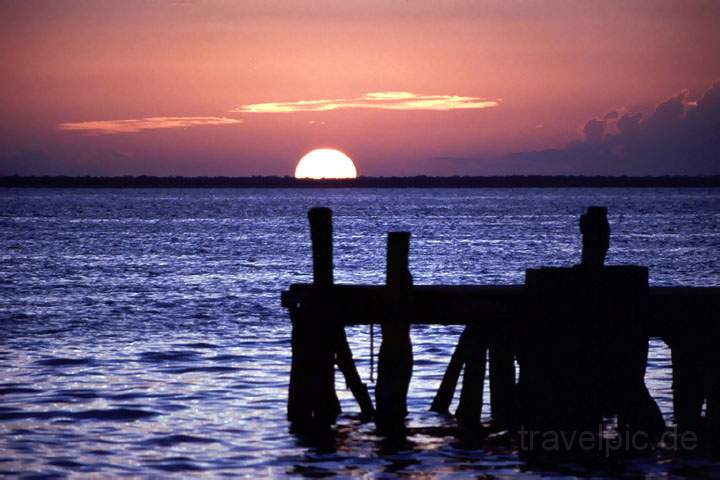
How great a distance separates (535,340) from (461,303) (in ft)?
4.41

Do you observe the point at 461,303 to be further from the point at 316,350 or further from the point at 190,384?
the point at 190,384

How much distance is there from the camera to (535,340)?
1282 centimetres

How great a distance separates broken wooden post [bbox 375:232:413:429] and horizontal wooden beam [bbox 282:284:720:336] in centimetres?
12

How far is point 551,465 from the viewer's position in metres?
13.0

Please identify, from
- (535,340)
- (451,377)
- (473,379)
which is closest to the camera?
(535,340)

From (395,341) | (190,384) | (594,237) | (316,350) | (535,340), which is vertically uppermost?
(594,237)

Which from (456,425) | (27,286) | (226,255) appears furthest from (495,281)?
(456,425)

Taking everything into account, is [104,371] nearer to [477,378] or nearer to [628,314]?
[477,378]

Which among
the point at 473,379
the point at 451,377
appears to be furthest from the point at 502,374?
the point at 451,377

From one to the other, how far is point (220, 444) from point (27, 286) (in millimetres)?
27915

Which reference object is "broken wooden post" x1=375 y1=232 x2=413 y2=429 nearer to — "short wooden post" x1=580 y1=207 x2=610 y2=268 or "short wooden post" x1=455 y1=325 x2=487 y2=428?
"short wooden post" x1=455 y1=325 x2=487 y2=428

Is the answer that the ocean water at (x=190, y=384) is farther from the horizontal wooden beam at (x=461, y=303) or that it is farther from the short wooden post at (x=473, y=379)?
the horizontal wooden beam at (x=461, y=303)

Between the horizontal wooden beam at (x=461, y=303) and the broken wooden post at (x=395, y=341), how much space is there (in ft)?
0.39

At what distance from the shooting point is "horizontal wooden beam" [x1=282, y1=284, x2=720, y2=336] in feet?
44.7
